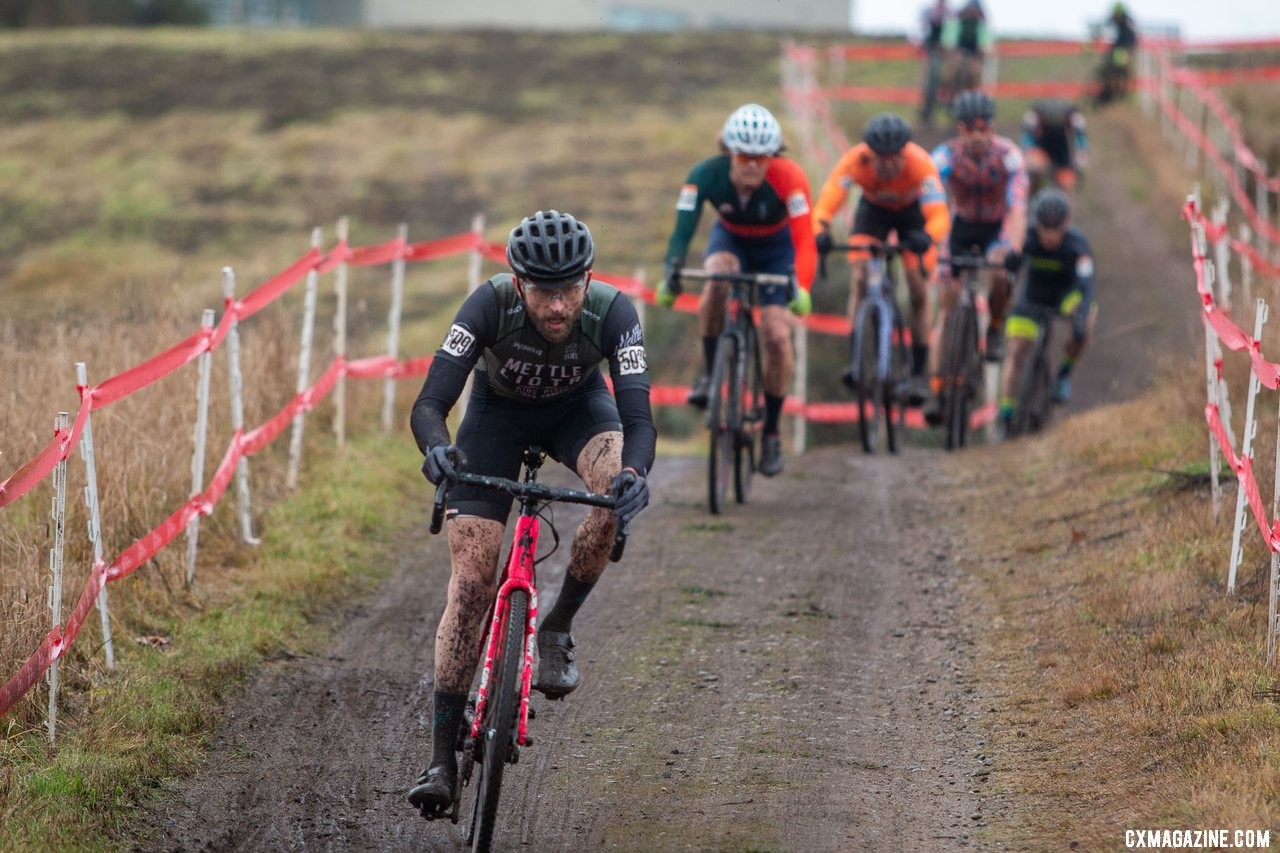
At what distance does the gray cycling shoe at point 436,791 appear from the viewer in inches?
210

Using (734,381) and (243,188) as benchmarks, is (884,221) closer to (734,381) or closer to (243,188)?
(734,381)

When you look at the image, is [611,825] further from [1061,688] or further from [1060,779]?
[1061,688]

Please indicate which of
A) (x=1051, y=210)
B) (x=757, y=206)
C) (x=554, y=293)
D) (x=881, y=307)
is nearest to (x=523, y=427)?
(x=554, y=293)

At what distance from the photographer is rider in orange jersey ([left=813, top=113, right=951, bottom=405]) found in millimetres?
11305

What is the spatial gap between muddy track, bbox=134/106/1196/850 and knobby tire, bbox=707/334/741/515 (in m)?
0.24

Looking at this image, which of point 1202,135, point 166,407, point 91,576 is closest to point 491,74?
point 1202,135

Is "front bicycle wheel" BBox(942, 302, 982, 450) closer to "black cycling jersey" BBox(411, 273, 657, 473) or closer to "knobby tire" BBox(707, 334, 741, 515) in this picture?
"knobby tire" BBox(707, 334, 741, 515)

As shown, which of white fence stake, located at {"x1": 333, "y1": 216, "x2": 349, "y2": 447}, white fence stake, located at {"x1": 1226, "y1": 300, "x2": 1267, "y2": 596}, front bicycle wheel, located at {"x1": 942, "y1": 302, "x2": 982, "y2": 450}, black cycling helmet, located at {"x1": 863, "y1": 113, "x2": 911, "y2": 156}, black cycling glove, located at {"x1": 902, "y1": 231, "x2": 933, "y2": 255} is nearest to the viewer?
white fence stake, located at {"x1": 1226, "y1": 300, "x2": 1267, "y2": 596}

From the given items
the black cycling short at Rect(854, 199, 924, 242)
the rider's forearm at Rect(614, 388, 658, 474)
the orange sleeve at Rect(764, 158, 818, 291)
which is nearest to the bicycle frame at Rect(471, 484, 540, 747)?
the rider's forearm at Rect(614, 388, 658, 474)

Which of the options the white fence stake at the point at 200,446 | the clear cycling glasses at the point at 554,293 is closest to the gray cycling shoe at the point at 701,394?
the white fence stake at the point at 200,446

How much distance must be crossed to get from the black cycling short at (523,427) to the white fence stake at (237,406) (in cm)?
306

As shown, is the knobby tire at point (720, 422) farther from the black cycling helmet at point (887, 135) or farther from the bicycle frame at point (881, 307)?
the black cycling helmet at point (887, 135)

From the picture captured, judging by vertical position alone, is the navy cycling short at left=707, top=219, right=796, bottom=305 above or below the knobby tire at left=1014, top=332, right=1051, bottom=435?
above

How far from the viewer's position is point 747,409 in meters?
10.8
